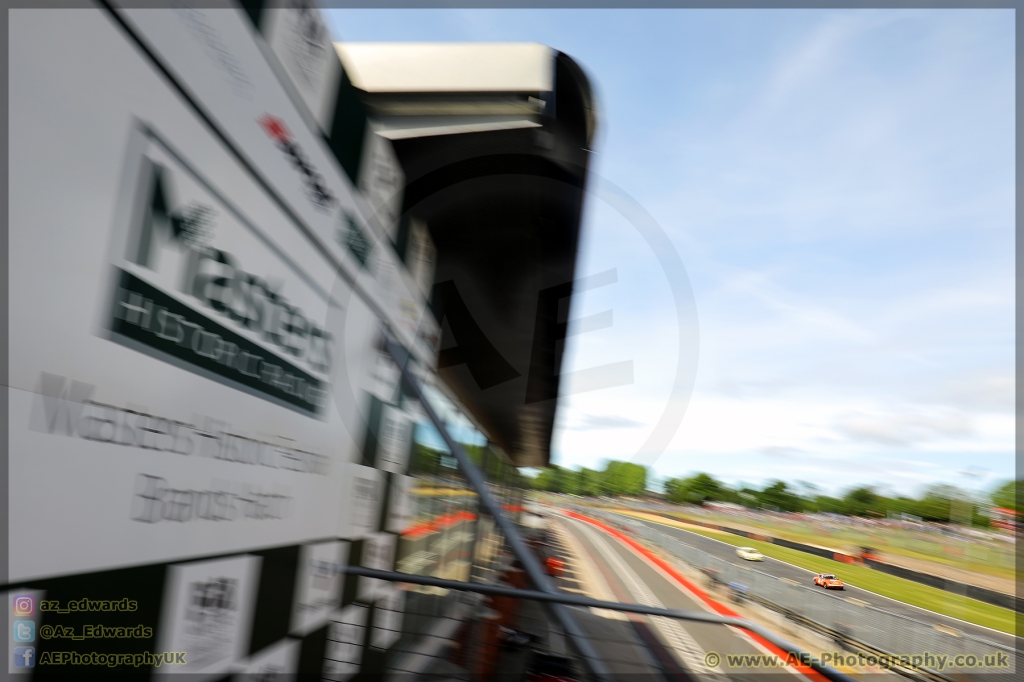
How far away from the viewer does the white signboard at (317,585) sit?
1.79 m

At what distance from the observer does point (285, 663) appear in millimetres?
1719

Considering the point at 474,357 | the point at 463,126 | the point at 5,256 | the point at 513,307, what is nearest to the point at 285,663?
the point at 5,256

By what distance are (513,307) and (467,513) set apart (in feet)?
5.50

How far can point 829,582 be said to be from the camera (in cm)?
1805

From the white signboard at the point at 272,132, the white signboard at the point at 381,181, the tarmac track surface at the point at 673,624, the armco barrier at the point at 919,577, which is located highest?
the white signboard at the point at 381,181

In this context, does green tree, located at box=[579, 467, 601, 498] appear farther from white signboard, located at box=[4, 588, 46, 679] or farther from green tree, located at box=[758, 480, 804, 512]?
white signboard, located at box=[4, 588, 46, 679]

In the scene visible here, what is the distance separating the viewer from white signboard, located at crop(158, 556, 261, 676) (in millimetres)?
1179

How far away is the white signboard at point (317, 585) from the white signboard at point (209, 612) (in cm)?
29

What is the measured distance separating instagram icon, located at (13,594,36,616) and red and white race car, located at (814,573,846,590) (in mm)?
20433

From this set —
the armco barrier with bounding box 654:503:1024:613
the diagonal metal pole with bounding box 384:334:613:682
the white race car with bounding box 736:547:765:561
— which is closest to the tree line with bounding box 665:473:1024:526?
the armco barrier with bounding box 654:503:1024:613

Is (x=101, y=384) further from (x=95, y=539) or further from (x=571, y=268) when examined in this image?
(x=571, y=268)

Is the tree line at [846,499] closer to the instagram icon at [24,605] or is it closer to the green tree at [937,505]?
the green tree at [937,505]

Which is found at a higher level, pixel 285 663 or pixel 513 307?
pixel 513 307

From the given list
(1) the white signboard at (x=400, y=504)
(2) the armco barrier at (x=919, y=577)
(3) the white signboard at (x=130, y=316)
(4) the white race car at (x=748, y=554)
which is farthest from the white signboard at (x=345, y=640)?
(4) the white race car at (x=748, y=554)
